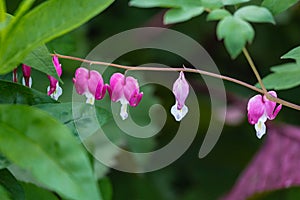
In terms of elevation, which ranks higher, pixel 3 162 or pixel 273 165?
pixel 3 162

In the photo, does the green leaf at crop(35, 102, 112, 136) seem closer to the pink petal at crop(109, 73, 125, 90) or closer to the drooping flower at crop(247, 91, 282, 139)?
the pink petal at crop(109, 73, 125, 90)

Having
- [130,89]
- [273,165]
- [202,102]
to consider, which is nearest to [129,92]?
[130,89]

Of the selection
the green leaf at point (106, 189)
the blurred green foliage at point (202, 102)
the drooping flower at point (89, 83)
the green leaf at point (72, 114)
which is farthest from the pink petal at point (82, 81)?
the blurred green foliage at point (202, 102)

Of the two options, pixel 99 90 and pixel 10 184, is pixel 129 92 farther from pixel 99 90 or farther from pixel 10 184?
pixel 10 184

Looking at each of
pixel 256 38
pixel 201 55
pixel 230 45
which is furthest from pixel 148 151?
pixel 230 45

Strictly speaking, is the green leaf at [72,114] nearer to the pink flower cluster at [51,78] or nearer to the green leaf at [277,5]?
the pink flower cluster at [51,78]

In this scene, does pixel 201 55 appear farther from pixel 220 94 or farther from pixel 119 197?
pixel 119 197
